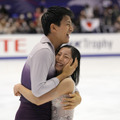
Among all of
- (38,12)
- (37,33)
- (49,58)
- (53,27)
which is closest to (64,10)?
(53,27)

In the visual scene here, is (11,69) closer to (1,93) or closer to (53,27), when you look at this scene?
(1,93)

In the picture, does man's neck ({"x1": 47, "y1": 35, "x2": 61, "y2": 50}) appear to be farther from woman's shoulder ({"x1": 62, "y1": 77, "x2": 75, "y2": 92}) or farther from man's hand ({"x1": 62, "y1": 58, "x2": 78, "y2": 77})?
woman's shoulder ({"x1": 62, "y1": 77, "x2": 75, "y2": 92})

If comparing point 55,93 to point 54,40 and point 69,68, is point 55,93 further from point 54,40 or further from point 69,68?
point 54,40

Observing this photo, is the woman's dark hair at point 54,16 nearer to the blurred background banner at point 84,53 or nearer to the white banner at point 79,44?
the blurred background banner at point 84,53

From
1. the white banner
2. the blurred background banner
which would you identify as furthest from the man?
the white banner

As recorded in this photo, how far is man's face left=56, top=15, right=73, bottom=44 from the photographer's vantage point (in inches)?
73.6

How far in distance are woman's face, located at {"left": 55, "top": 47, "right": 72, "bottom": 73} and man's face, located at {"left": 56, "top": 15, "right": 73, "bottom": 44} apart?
0.07m

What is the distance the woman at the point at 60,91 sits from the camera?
1.79 meters

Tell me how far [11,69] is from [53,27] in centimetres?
612

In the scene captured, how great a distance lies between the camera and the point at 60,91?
1.79m

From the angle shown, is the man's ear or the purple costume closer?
the purple costume

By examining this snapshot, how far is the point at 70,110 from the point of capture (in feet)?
6.33

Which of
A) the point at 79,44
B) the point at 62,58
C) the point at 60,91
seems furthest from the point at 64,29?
the point at 79,44

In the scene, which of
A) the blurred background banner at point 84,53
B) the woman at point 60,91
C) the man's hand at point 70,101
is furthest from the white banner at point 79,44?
the man's hand at point 70,101
